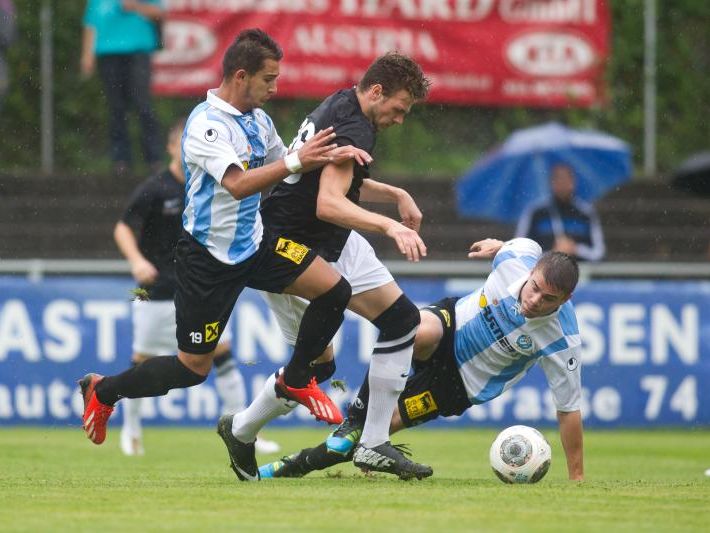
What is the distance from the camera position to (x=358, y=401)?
8258 millimetres

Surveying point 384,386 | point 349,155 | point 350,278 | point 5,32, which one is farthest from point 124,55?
point 349,155

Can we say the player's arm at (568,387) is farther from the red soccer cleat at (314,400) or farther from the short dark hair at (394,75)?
the short dark hair at (394,75)

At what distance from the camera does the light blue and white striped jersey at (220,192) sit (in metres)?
7.54

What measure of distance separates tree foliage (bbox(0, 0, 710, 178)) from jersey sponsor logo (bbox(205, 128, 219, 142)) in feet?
28.2

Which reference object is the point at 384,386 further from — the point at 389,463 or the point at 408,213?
the point at 408,213

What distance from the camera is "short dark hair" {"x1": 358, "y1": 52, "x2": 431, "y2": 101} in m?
7.73

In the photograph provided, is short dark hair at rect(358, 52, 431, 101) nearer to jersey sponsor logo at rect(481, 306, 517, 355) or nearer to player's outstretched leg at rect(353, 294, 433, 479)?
player's outstretched leg at rect(353, 294, 433, 479)

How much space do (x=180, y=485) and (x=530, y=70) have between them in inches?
388

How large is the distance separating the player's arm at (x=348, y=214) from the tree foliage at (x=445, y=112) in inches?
338

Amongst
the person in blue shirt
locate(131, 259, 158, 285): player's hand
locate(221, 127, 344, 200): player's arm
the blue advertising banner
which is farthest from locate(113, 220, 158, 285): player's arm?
the person in blue shirt

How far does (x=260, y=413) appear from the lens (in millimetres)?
8055

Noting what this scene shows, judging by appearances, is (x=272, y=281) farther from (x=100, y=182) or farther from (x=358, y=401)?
(x=100, y=182)

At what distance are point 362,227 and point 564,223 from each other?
23.1ft

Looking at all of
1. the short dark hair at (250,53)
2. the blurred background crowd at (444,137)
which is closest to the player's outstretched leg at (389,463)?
the short dark hair at (250,53)
